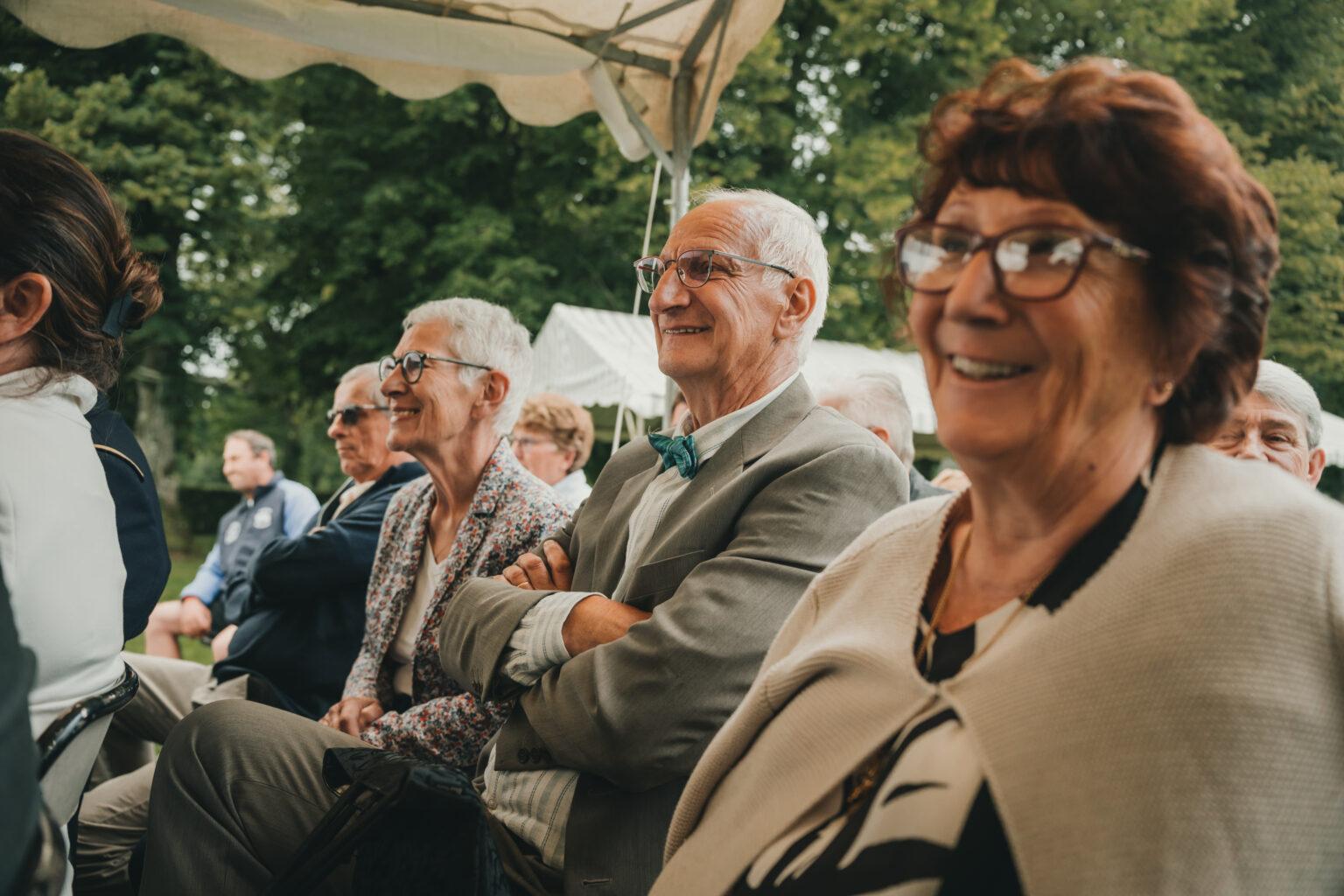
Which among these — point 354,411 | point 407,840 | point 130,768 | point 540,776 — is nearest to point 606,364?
point 354,411

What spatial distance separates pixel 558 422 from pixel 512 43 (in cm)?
210

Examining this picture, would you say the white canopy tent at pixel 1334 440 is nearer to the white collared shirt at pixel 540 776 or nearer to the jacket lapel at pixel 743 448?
the jacket lapel at pixel 743 448

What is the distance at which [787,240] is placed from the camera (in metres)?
2.34

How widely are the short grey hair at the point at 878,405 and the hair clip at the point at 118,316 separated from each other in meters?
2.52

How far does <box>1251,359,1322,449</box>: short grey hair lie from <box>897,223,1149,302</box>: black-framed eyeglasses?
1.53 metres

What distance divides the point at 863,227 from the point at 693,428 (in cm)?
1335

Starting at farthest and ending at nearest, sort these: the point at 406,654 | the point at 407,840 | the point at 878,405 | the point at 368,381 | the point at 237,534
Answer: the point at 237,534
the point at 368,381
the point at 878,405
the point at 406,654
the point at 407,840

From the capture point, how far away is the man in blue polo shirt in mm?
5402

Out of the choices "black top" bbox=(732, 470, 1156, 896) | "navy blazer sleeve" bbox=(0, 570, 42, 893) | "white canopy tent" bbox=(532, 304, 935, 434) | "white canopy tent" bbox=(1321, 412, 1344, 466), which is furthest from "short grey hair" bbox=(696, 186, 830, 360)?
"white canopy tent" bbox=(1321, 412, 1344, 466)

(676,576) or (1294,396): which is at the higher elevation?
(1294,396)

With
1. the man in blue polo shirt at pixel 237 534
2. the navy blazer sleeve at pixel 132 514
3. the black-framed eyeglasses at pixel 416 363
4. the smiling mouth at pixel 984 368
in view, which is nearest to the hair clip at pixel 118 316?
the navy blazer sleeve at pixel 132 514

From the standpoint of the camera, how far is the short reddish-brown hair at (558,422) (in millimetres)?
5453

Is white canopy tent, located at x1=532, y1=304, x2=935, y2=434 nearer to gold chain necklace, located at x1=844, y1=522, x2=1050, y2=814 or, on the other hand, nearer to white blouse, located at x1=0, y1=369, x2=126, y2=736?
white blouse, located at x1=0, y1=369, x2=126, y2=736

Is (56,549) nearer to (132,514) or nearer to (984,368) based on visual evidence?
(132,514)
